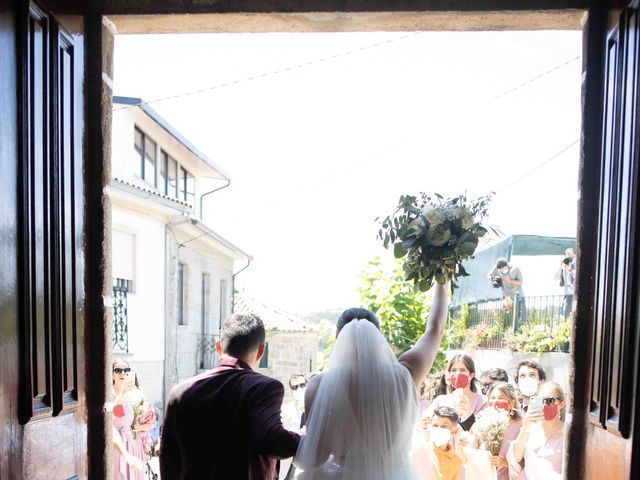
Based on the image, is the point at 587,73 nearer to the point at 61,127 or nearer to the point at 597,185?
the point at 597,185

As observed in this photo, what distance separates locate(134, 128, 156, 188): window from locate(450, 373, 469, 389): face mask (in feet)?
32.6

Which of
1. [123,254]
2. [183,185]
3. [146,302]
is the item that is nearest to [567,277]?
[123,254]

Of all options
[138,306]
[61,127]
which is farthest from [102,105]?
[138,306]

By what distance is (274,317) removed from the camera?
2094cm

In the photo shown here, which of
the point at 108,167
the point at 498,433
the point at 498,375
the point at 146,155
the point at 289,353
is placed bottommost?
the point at 289,353

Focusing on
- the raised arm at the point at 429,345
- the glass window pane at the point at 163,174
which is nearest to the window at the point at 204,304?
the glass window pane at the point at 163,174

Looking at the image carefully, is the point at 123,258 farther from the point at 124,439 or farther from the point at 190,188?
the point at 124,439

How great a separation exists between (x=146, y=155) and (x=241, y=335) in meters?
11.9

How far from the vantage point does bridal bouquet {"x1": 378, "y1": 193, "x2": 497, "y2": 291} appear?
311 centimetres

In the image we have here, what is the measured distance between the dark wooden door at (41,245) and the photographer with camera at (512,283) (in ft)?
26.3

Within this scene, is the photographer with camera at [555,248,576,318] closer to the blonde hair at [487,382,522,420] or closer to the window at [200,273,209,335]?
the blonde hair at [487,382,522,420]

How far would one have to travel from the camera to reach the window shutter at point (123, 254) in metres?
12.6

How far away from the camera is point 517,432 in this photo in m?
4.88

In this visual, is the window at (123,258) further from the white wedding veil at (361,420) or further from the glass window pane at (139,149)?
the white wedding veil at (361,420)
